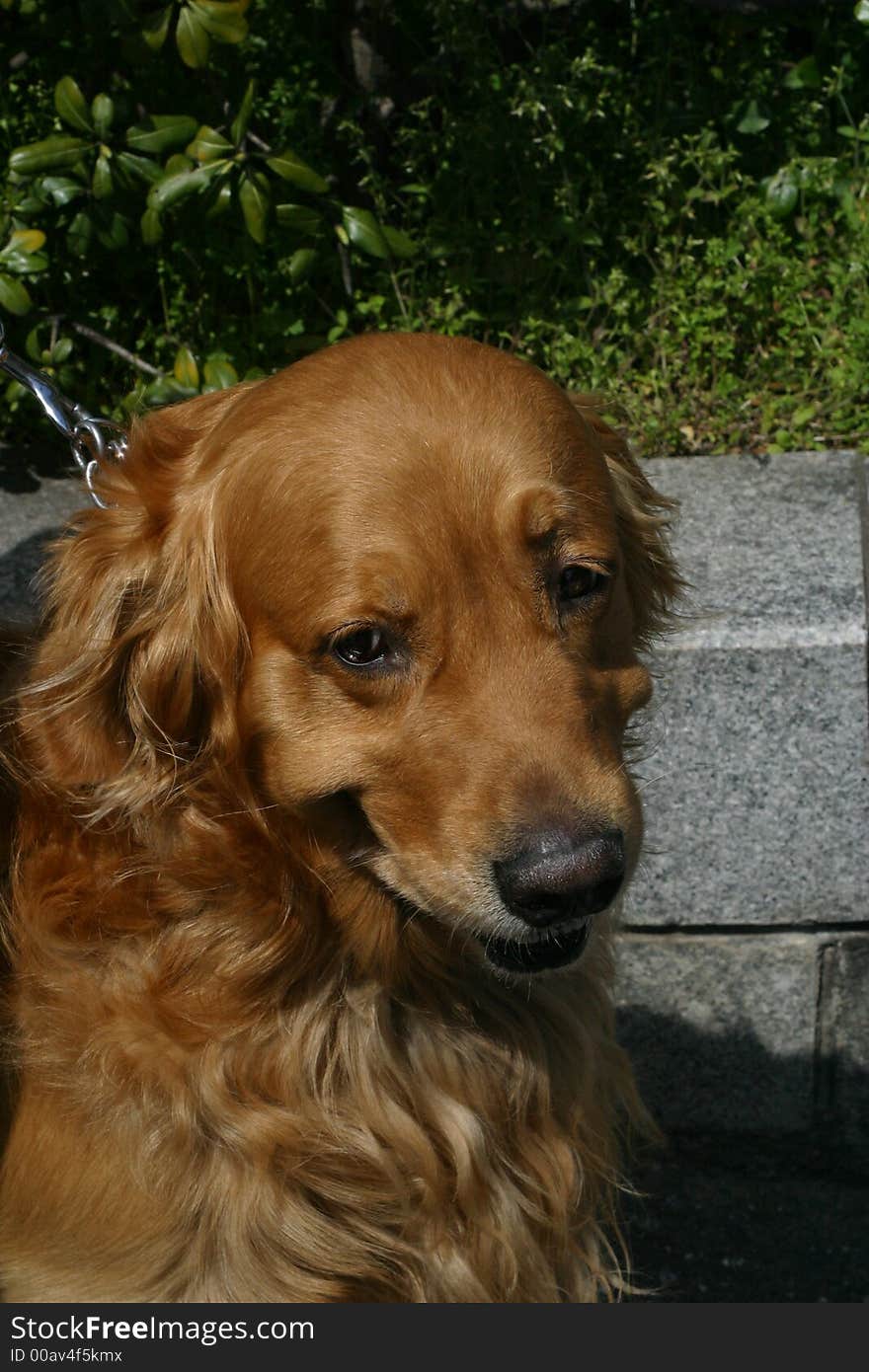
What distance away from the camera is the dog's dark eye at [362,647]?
7.61 ft

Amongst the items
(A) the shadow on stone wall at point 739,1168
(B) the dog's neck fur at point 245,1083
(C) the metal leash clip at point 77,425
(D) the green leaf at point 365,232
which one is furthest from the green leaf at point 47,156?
(A) the shadow on stone wall at point 739,1168

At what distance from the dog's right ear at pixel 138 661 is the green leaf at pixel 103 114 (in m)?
1.67

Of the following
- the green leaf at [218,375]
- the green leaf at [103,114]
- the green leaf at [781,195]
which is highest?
the green leaf at [103,114]

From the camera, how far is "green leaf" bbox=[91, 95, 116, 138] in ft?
12.7

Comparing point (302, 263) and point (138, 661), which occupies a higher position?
point (138, 661)

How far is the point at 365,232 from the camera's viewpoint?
13.6 ft

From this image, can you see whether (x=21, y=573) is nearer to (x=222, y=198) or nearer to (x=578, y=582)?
(x=222, y=198)

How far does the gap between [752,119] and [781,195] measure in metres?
0.33

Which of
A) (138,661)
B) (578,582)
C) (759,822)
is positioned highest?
(578,582)

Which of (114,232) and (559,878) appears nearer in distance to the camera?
(559,878)

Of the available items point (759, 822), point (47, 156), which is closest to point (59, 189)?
point (47, 156)

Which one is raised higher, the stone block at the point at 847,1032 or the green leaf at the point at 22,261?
the green leaf at the point at 22,261

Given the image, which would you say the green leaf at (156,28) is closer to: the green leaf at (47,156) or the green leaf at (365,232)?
the green leaf at (47,156)

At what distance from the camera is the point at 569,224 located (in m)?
4.63
